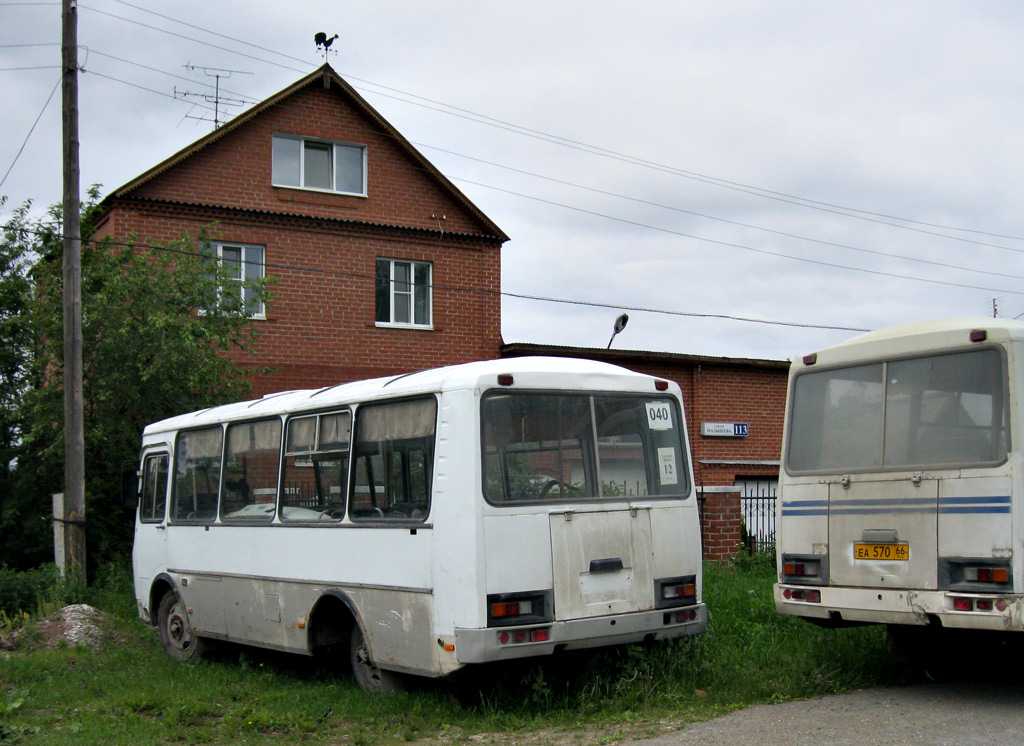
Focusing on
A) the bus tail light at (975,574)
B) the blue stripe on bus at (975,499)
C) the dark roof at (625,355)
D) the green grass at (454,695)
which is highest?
the dark roof at (625,355)

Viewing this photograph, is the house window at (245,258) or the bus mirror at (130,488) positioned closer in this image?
the bus mirror at (130,488)

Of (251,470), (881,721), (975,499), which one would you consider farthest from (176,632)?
(975,499)

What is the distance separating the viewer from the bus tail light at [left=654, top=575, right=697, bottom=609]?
8.37 metres

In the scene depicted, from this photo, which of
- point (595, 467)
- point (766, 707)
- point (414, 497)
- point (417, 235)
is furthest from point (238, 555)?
point (417, 235)

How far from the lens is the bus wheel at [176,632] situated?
11.4 m

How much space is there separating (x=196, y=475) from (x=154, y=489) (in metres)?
1.22

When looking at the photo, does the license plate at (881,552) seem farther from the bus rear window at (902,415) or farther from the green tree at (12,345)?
the green tree at (12,345)

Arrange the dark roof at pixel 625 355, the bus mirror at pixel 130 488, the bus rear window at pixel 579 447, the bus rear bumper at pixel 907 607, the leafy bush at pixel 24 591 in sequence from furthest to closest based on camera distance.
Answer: the dark roof at pixel 625 355
the leafy bush at pixel 24 591
the bus mirror at pixel 130 488
the bus rear window at pixel 579 447
the bus rear bumper at pixel 907 607

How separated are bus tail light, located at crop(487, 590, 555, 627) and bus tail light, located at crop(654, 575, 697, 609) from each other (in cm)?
104

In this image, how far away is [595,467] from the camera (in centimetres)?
831

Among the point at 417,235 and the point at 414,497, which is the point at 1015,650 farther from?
the point at 417,235

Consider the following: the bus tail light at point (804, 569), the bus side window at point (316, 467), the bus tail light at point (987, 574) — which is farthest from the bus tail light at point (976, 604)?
the bus side window at point (316, 467)

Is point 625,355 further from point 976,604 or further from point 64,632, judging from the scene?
point 976,604

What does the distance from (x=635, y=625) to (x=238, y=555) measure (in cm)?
413
